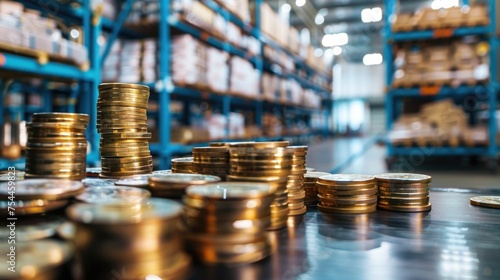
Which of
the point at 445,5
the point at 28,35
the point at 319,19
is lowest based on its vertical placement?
the point at 28,35

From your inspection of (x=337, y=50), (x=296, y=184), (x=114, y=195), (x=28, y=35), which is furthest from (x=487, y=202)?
(x=337, y=50)

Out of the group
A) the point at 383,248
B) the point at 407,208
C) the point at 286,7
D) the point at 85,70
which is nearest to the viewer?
the point at 383,248

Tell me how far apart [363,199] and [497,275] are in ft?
2.26

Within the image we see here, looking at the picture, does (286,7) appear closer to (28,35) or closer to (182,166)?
(28,35)

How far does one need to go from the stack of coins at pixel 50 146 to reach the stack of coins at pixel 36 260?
68cm

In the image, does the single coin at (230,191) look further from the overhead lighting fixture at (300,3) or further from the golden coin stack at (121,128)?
the overhead lighting fixture at (300,3)

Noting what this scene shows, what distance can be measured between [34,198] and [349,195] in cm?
113

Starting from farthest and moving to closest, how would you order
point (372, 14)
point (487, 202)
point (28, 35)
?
point (372, 14) < point (28, 35) < point (487, 202)

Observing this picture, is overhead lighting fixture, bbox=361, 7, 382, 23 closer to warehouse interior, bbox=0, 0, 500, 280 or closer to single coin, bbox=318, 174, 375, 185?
warehouse interior, bbox=0, 0, 500, 280

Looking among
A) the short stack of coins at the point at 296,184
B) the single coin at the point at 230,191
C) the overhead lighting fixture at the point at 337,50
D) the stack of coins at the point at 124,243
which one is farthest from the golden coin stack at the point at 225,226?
the overhead lighting fixture at the point at 337,50

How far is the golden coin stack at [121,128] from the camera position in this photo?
1792mm

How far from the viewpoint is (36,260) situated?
812 mm

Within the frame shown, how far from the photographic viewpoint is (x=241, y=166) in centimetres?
142

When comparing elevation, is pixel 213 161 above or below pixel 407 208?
above
